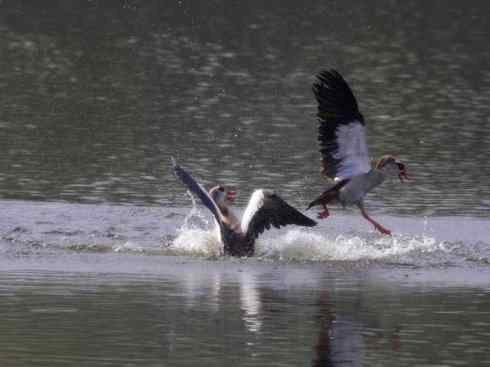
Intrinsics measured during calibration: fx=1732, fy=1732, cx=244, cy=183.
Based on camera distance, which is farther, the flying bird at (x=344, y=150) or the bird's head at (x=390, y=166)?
the bird's head at (x=390, y=166)

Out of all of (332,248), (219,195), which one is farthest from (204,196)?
(332,248)

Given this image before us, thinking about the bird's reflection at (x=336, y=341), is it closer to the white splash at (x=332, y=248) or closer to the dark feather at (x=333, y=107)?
the white splash at (x=332, y=248)

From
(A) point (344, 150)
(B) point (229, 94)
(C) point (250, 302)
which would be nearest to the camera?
(C) point (250, 302)

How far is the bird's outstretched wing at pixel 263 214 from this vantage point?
1955cm

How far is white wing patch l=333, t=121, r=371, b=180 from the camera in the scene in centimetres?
2023

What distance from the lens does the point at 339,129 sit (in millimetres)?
20297

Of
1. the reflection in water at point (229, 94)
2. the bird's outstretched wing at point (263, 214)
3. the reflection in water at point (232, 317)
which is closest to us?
the reflection in water at point (232, 317)

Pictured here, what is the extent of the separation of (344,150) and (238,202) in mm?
3323

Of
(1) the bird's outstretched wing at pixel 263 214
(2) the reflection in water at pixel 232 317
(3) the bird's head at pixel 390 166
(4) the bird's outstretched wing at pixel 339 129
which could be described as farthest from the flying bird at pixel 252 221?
(3) the bird's head at pixel 390 166

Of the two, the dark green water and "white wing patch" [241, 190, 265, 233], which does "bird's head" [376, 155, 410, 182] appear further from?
"white wing patch" [241, 190, 265, 233]

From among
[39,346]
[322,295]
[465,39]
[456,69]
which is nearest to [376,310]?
[322,295]

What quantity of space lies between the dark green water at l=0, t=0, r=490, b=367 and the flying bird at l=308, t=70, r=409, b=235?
60cm

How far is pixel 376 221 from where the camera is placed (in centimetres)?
2219

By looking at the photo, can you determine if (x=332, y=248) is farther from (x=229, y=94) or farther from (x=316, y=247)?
(x=229, y=94)
